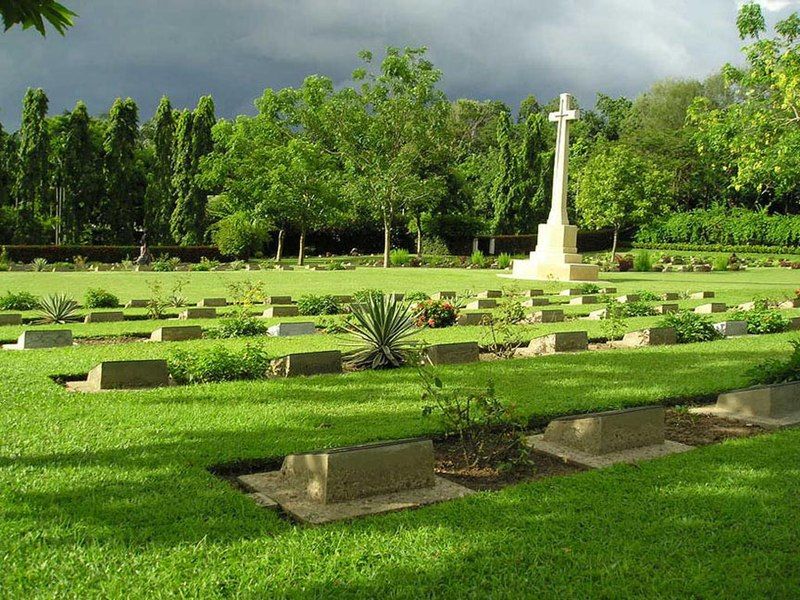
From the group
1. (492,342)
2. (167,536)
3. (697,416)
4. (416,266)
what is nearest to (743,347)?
(492,342)

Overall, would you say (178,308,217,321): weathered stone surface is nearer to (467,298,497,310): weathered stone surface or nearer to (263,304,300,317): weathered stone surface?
(263,304,300,317): weathered stone surface

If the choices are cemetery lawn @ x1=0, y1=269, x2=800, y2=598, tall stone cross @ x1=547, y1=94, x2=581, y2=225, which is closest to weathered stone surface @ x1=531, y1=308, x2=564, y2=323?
cemetery lawn @ x1=0, y1=269, x2=800, y2=598

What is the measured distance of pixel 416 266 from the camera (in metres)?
35.8

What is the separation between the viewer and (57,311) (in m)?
12.6

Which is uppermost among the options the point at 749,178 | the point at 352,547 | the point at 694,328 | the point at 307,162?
the point at 307,162

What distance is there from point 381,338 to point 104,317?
6.19m

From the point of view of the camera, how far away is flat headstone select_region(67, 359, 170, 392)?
285 inches

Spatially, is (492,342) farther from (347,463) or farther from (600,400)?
(347,463)

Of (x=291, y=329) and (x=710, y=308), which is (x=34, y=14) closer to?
(x=291, y=329)

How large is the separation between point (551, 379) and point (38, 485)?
5.49 meters

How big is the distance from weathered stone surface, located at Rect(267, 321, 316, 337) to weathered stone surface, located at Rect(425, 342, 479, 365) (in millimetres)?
3095

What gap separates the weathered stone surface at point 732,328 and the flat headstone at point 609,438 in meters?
7.56

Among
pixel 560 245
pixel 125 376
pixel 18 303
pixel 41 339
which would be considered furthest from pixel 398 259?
pixel 125 376

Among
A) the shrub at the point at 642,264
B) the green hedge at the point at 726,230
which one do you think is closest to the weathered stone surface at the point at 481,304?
the shrub at the point at 642,264
